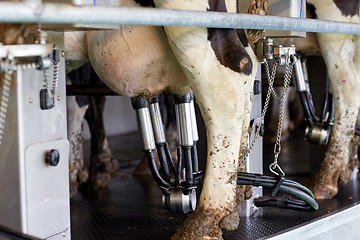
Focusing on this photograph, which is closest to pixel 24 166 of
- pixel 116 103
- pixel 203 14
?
pixel 203 14

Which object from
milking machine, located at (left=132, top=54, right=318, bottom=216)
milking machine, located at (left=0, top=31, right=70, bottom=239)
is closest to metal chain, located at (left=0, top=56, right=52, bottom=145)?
milking machine, located at (left=0, top=31, right=70, bottom=239)

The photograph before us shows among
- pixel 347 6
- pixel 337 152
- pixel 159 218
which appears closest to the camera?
pixel 159 218

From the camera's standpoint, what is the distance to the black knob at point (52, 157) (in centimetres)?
149

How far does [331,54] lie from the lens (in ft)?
8.56

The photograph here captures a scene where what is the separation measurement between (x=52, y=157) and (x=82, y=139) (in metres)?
1.38

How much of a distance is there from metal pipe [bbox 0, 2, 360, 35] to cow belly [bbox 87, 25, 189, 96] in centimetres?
39

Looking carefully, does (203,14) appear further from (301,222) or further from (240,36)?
(301,222)

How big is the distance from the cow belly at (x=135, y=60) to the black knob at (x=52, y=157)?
1.45ft

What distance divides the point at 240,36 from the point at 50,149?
2.30ft

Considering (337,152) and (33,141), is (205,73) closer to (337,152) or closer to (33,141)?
(33,141)

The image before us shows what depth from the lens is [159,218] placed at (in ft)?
7.34

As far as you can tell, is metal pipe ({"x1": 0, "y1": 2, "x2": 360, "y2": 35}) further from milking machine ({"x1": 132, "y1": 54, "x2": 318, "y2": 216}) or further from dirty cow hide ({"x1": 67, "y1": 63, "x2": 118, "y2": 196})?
dirty cow hide ({"x1": 67, "y1": 63, "x2": 118, "y2": 196})

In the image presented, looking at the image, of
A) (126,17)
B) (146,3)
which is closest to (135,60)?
(146,3)

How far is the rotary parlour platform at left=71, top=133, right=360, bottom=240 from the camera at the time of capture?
2.02m
